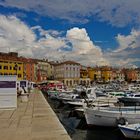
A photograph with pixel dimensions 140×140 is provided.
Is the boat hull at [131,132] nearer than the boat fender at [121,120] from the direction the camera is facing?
Yes

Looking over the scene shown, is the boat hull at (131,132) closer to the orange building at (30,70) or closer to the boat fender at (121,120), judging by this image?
the boat fender at (121,120)

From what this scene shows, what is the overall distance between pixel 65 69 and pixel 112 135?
492ft

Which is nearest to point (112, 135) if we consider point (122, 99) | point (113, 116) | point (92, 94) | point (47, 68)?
point (113, 116)

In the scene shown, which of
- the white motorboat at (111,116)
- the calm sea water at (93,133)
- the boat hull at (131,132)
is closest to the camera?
the boat hull at (131,132)

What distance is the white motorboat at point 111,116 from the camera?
24.0 m

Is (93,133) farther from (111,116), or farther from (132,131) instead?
(132,131)

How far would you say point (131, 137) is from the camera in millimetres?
19734

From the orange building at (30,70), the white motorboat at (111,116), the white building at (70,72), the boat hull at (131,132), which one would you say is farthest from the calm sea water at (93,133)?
the white building at (70,72)

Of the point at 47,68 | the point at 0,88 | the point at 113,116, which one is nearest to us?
the point at 113,116

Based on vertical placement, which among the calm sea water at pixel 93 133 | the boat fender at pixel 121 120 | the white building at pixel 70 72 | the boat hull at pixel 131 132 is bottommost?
the calm sea water at pixel 93 133

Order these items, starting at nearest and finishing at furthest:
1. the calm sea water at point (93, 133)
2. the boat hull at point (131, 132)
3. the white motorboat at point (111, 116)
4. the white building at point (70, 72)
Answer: the boat hull at point (131, 132) < the calm sea water at point (93, 133) < the white motorboat at point (111, 116) < the white building at point (70, 72)

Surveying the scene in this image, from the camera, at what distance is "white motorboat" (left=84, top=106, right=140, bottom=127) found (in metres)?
24.0

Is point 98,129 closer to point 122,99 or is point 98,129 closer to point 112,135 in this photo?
point 112,135

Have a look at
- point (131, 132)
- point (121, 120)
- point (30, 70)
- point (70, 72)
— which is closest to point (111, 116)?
point (121, 120)
